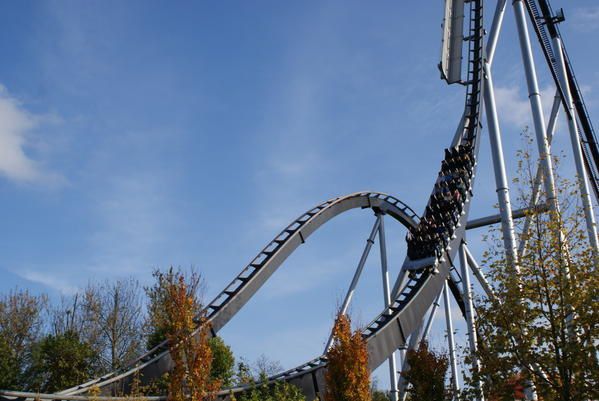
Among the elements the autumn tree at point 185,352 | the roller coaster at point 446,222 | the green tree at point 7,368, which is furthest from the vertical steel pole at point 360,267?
the green tree at point 7,368

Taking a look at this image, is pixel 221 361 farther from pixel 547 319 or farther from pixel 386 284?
pixel 547 319

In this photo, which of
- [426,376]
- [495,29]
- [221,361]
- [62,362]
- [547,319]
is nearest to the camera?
[547,319]

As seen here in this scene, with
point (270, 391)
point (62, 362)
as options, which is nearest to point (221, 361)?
point (62, 362)

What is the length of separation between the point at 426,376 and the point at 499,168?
5.66 meters

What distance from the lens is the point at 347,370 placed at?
12.0m

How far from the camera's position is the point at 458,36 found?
1777 centimetres

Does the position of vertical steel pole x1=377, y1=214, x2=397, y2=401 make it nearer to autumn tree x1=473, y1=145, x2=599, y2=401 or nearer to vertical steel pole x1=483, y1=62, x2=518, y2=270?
vertical steel pole x1=483, y1=62, x2=518, y2=270

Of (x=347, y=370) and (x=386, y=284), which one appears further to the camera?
(x=386, y=284)

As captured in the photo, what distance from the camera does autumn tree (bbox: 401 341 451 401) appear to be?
16.3m

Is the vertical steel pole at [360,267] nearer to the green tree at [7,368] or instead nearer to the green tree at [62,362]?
the green tree at [62,362]

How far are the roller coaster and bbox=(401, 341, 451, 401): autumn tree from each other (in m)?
0.46

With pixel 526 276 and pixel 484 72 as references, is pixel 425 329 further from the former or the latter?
pixel 526 276

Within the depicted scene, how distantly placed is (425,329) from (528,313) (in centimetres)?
1236

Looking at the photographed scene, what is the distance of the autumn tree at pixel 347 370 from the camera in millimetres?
11859
